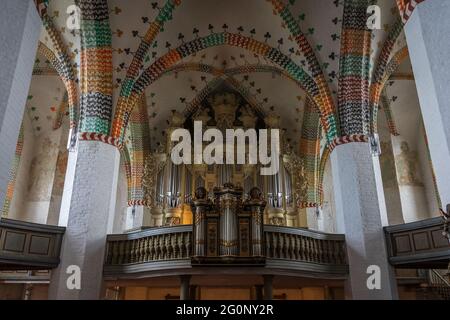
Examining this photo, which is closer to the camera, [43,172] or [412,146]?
[43,172]

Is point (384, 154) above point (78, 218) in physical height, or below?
above

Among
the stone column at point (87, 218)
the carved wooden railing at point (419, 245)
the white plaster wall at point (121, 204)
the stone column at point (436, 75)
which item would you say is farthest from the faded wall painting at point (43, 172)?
the stone column at point (436, 75)

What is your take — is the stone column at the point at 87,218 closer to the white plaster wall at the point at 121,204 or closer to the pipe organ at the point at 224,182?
the pipe organ at the point at 224,182

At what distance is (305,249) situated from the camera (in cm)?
1025

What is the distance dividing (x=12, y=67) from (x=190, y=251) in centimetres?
542

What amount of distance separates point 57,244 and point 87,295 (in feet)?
4.87

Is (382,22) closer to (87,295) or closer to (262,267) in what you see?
(262,267)

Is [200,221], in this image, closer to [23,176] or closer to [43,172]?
[43,172]

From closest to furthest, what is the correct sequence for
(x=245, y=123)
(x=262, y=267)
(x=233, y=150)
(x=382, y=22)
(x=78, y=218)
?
1. (x=262, y=267)
2. (x=78, y=218)
3. (x=382, y=22)
4. (x=233, y=150)
5. (x=245, y=123)

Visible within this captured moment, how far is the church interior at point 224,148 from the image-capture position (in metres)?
9.34

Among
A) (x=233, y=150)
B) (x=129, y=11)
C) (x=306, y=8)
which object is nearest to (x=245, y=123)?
(x=233, y=150)

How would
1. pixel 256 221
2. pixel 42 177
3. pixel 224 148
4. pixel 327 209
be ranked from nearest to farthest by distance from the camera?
pixel 256 221
pixel 224 148
pixel 42 177
pixel 327 209

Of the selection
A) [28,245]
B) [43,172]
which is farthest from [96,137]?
[43,172]
